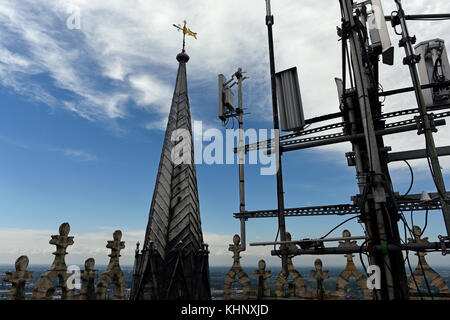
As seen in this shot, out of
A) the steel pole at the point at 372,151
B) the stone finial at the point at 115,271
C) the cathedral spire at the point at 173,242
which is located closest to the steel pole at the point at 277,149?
the steel pole at the point at 372,151

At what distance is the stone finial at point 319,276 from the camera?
61.9 feet

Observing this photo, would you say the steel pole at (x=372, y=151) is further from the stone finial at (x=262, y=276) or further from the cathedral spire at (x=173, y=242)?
the stone finial at (x=262, y=276)

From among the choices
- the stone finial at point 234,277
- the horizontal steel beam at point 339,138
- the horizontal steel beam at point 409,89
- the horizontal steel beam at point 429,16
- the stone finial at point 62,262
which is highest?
the horizontal steel beam at point 429,16

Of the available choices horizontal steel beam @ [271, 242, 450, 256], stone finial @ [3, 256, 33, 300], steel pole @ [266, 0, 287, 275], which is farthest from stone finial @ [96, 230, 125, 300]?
horizontal steel beam @ [271, 242, 450, 256]

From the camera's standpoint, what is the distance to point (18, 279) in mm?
12828

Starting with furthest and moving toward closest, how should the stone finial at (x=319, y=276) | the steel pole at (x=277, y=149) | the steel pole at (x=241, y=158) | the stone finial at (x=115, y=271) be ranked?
the stone finial at (x=319, y=276) < the stone finial at (x=115, y=271) < the steel pole at (x=241, y=158) < the steel pole at (x=277, y=149)

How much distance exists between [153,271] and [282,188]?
414 inches

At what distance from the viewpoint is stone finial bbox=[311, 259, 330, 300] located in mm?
18877

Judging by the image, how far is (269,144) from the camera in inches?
441

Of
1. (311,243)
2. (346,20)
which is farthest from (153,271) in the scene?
(346,20)

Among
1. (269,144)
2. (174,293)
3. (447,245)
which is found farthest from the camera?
(174,293)

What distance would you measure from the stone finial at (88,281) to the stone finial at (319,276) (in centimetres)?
1508

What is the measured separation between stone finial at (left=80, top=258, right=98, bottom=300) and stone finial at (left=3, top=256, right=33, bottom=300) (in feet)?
11.9
